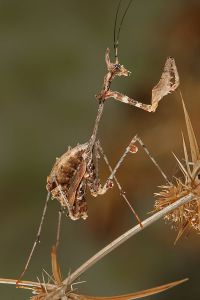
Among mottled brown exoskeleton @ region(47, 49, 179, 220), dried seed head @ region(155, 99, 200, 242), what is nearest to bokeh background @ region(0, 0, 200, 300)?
mottled brown exoskeleton @ region(47, 49, 179, 220)

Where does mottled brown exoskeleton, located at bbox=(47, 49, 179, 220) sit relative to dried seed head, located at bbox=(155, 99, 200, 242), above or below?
above

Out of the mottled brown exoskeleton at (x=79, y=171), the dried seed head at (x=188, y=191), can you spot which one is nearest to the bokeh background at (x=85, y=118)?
the mottled brown exoskeleton at (x=79, y=171)

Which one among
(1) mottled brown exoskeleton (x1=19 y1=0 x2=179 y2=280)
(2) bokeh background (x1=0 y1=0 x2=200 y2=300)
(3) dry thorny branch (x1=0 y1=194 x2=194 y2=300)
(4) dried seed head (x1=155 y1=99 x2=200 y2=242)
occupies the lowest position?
(3) dry thorny branch (x1=0 y1=194 x2=194 y2=300)

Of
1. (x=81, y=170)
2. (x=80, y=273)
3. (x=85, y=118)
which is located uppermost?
(x=85, y=118)

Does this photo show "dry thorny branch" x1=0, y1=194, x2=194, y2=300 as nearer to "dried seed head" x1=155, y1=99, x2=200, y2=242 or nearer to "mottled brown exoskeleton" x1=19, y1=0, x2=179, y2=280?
"dried seed head" x1=155, y1=99, x2=200, y2=242

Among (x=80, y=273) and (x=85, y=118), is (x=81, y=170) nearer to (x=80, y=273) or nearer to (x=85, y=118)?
(x=80, y=273)

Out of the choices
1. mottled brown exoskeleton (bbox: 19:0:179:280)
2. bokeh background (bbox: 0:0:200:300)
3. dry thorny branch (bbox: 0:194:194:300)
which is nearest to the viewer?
dry thorny branch (bbox: 0:194:194:300)

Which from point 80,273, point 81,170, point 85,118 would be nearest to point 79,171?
point 81,170

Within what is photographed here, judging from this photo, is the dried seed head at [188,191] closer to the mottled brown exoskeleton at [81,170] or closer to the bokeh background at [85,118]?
the mottled brown exoskeleton at [81,170]

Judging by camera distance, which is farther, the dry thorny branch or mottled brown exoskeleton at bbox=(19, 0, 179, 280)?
mottled brown exoskeleton at bbox=(19, 0, 179, 280)

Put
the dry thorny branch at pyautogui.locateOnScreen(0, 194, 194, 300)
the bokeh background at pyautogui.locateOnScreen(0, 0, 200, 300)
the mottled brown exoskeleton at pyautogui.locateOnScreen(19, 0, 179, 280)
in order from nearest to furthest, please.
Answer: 1. the dry thorny branch at pyautogui.locateOnScreen(0, 194, 194, 300)
2. the mottled brown exoskeleton at pyautogui.locateOnScreen(19, 0, 179, 280)
3. the bokeh background at pyautogui.locateOnScreen(0, 0, 200, 300)
